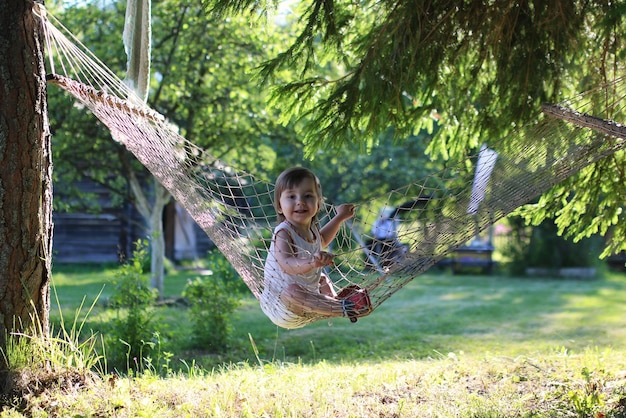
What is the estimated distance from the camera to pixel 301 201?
2.68 metres

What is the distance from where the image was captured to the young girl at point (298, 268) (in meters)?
2.53

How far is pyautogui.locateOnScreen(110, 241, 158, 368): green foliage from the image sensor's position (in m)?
4.27

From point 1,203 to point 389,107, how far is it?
171 cm

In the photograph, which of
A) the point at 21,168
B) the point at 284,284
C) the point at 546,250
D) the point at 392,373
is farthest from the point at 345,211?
the point at 546,250

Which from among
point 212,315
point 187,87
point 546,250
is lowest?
point 212,315

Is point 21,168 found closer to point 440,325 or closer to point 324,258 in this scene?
point 324,258

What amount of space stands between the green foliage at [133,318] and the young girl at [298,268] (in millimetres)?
1689

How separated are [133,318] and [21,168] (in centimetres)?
176

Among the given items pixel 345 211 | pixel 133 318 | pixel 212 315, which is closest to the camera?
pixel 345 211

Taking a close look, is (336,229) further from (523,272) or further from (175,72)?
(523,272)

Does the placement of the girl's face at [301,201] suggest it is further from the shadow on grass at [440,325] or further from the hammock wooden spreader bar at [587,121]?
the shadow on grass at [440,325]

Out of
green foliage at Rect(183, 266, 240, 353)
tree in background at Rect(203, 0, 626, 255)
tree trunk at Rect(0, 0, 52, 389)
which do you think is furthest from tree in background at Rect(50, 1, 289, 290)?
tree trunk at Rect(0, 0, 52, 389)

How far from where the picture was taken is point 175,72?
237 inches

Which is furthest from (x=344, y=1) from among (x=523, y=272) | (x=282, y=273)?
(x=523, y=272)
